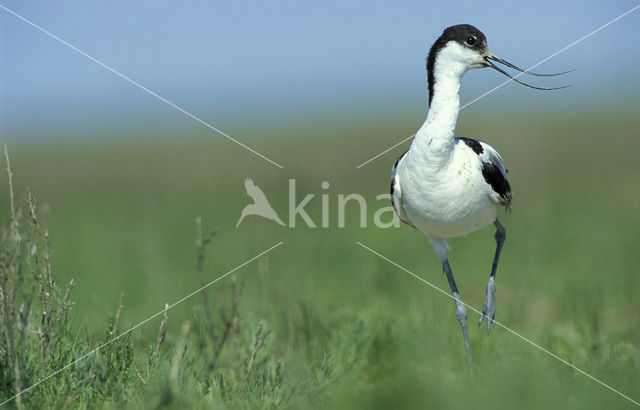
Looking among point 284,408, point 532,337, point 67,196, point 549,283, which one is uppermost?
point 284,408

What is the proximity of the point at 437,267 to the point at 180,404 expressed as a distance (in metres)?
6.88

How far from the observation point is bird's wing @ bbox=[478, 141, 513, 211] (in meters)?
5.33

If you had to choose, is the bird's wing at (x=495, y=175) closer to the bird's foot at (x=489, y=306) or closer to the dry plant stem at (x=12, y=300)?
the bird's foot at (x=489, y=306)

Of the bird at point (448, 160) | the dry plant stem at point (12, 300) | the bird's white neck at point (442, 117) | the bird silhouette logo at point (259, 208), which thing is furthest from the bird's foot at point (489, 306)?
the bird silhouette logo at point (259, 208)

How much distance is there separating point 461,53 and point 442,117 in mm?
457

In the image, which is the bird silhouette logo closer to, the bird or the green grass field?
the green grass field

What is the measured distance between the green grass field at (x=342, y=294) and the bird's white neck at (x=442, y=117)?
130 centimetres

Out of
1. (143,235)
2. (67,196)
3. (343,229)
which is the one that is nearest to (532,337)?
(343,229)

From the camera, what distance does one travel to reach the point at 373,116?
58.5 m

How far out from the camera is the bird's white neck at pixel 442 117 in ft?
16.4

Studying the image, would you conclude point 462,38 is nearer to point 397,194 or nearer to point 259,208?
point 397,194

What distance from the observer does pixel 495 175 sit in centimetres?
539

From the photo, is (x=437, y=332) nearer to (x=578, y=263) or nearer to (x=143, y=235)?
(x=578, y=263)

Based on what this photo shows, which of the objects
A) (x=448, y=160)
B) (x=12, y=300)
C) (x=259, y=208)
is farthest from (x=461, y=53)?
(x=259, y=208)
